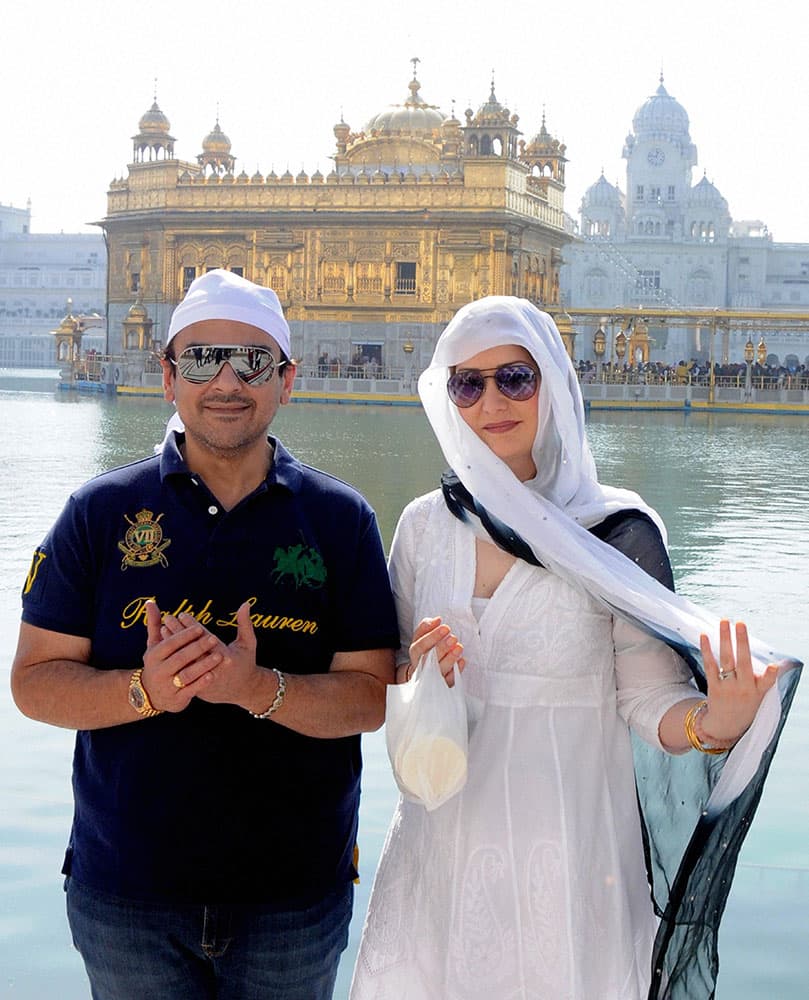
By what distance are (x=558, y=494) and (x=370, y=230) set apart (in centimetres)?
4099

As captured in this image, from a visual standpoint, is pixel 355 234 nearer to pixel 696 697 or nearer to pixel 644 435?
pixel 644 435

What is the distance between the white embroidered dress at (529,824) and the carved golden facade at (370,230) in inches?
1554

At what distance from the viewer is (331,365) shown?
1645 inches

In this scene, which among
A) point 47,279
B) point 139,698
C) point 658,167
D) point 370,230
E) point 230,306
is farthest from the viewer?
point 47,279

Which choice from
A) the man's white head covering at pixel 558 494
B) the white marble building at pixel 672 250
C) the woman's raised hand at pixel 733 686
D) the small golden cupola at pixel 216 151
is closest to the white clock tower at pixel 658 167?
the white marble building at pixel 672 250

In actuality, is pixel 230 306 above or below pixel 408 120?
below

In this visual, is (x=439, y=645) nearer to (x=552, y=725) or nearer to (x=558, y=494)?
(x=552, y=725)

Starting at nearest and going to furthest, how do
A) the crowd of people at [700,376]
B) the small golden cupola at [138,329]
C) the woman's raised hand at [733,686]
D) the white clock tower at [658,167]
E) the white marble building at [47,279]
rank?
the woman's raised hand at [733,686] < the crowd of people at [700,376] < the small golden cupola at [138,329] < the white clock tower at [658,167] < the white marble building at [47,279]

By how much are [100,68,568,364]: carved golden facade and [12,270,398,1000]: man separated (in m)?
39.6

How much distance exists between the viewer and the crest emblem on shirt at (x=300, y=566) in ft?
7.48

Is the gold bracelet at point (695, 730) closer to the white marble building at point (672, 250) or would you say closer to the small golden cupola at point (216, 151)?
the small golden cupola at point (216, 151)

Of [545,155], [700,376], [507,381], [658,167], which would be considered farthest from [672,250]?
[507,381]

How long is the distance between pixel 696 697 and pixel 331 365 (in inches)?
1562

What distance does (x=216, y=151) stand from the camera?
2012 inches
